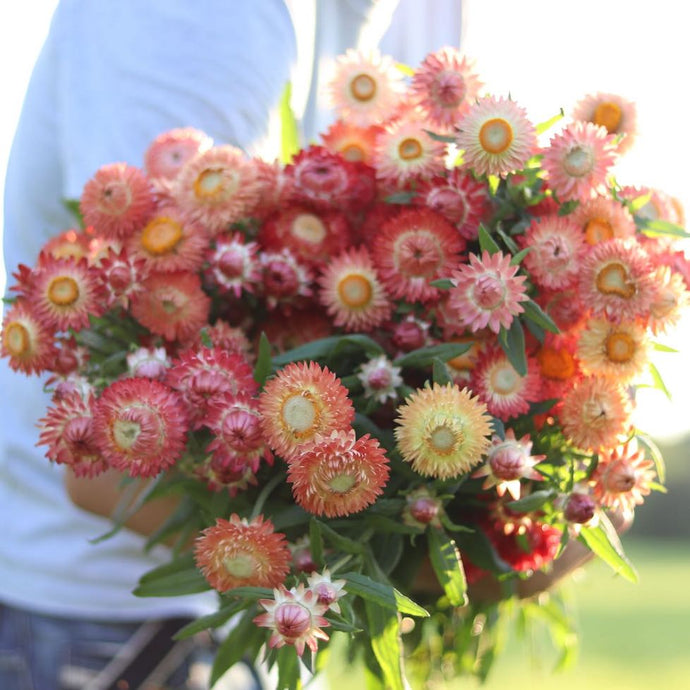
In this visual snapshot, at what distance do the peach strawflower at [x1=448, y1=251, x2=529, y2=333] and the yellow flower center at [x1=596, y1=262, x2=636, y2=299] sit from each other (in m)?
0.07

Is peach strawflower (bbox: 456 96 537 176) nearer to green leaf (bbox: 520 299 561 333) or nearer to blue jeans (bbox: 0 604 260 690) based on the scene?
green leaf (bbox: 520 299 561 333)

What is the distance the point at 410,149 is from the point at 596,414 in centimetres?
25

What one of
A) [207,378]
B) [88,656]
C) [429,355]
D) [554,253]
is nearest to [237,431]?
[207,378]

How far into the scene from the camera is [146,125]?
929mm

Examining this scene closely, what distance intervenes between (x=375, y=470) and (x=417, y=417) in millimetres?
56

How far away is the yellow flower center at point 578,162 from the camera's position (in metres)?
0.72

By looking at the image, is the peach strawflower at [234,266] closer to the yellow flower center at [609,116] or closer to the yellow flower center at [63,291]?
the yellow flower center at [63,291]

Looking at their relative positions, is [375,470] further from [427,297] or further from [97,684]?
[97,684]

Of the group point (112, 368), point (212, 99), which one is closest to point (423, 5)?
point (212, 99)

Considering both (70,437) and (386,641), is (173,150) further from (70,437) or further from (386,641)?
(386,641)

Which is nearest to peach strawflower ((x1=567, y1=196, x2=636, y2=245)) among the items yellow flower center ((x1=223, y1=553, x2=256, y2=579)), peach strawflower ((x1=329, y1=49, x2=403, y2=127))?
peach strawflower ((x1=329, y1=49, x2=403, y2=127))

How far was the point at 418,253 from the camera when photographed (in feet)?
2.38

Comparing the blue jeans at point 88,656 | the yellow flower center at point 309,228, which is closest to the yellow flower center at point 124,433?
the yellow flower center at point 309,228

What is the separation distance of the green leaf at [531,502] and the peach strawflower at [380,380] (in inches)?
4.4
